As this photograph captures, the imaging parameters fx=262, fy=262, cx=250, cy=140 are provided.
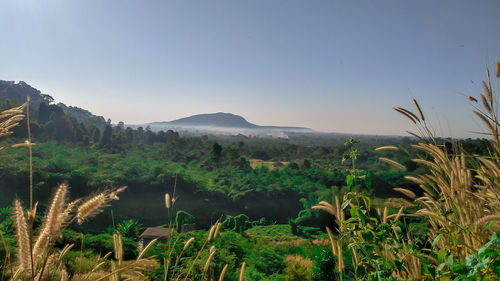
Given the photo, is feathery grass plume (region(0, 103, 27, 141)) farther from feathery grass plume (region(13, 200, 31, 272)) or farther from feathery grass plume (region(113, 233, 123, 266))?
feathery grass plume (region(113, 233, 123, 266))

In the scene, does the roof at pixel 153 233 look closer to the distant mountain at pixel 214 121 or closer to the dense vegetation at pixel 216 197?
the dense vegetation at pixel 216 197

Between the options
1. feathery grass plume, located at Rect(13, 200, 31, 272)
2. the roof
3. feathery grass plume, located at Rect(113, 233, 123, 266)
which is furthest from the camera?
the roof

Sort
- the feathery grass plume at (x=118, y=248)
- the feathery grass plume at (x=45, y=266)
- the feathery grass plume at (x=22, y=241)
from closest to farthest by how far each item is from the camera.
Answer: the feathery grass plume at (x=45, y=266) < the feathery grass plume at (x=22, y=241) < the feathery grass plume at (x=118, y=248)

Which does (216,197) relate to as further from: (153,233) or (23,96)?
(23,96)

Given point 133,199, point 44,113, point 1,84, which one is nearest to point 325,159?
point 133,199

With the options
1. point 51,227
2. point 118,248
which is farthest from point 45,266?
point 118,248

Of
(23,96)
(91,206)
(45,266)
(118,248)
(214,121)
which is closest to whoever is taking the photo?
(45,266)

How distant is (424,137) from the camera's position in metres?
1.02

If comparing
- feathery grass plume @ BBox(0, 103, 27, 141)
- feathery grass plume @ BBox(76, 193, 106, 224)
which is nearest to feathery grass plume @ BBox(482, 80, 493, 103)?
feathery grass plume @ BBox(76, 193, 106, 224)

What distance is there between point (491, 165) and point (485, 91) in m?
0.26

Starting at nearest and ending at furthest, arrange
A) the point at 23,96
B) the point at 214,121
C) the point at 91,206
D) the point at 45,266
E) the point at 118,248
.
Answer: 1. the point at 45,266
2. the point at 91,206
3. the point at 118,248
4. the point at 23,96
5. the point at 214,121

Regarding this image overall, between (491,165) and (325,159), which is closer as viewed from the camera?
(491,165)

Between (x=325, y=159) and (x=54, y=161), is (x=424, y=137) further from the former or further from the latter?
(x=325, y=159)

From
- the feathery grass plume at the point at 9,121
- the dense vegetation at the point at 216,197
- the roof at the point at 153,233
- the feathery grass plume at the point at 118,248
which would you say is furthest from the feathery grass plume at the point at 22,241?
the roof at the point at 153,233
